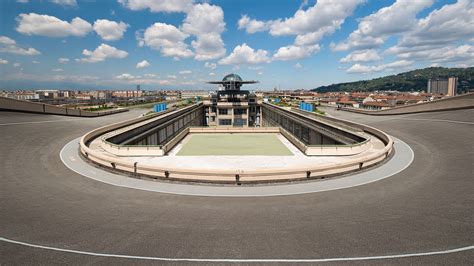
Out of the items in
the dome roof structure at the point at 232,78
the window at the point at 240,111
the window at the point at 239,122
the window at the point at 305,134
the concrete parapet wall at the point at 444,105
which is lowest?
the window at the point at 239,122

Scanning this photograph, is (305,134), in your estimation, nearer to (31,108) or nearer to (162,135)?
(162,135)

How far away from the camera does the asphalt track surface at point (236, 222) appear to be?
703 centimetres

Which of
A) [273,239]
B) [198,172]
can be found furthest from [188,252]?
[198,172]

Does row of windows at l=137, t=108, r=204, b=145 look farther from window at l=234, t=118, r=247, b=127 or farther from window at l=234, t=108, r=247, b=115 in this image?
window at l=234, t=108, r=247, b=115

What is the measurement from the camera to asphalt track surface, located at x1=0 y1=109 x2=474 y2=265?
23.1 feet

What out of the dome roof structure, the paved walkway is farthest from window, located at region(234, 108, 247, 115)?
the paved walkway

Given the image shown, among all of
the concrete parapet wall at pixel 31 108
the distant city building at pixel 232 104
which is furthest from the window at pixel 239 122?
the concrete parapet wall at pixel 31 108

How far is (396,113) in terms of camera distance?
155 ft

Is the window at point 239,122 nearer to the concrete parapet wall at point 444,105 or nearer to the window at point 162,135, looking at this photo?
the concrete parapet wall at point 444,105

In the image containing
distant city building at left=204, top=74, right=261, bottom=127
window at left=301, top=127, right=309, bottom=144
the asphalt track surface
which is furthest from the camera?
distant city building at left=204, top=74, right=261, bottom=127

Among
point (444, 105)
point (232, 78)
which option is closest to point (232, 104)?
point (232, 78)

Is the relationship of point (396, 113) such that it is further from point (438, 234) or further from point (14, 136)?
point (14, 136)

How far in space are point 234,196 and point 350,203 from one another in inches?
194

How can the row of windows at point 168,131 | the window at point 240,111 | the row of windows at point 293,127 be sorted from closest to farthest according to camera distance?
the row of windows at point 168,131 < the row of windows at point 293,127 < the window at point 240,111
